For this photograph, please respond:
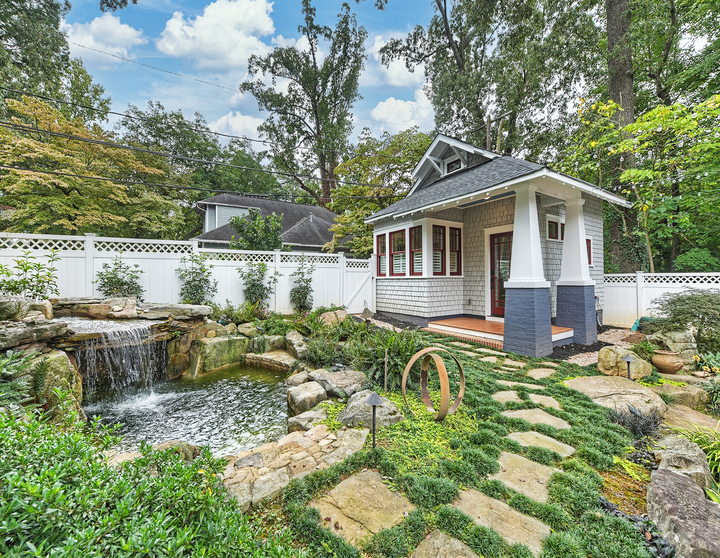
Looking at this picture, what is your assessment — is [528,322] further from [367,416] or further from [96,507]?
[96,507]

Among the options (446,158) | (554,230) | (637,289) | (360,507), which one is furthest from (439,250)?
(360,507)

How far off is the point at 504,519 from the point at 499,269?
22.1 feet

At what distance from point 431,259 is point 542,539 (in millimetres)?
6641

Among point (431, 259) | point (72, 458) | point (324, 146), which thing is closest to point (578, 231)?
point (431, 259)

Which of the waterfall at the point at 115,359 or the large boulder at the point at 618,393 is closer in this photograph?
the large boulder at the point at 618,393

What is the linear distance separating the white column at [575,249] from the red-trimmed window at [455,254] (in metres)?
2.58

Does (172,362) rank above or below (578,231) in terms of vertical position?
below

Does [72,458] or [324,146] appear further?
[324,146]

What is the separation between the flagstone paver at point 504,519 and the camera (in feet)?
5.40

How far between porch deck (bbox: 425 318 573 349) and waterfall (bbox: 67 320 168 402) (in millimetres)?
6138

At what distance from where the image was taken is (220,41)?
1080 cm

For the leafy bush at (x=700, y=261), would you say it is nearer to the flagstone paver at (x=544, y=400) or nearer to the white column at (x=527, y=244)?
the white column at (x=527, y=244)

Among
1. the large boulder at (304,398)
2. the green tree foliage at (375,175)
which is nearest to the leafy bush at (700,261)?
the green tree foliage at (375,175)

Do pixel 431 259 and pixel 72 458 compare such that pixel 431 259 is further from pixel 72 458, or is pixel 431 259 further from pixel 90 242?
pixel 90 242
